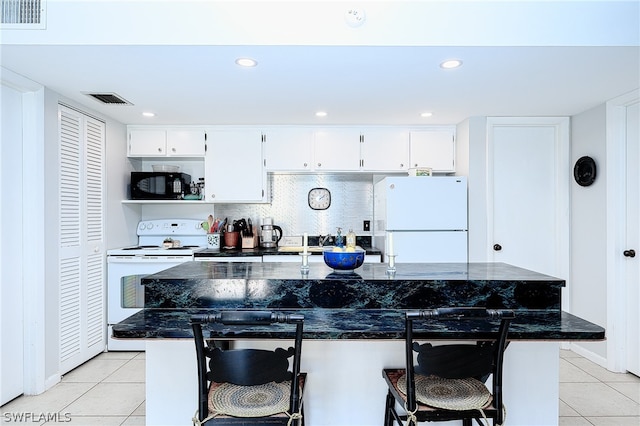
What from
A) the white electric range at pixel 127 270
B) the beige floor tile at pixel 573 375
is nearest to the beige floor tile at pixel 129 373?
the white electric range at pixel 127 270

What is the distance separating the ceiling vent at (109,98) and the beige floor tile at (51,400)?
7.28 feet

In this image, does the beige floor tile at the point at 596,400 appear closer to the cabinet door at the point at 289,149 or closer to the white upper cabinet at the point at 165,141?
the cabinet door at the point at 289,149

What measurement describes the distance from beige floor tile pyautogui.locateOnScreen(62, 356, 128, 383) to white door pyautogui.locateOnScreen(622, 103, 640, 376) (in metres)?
4.20

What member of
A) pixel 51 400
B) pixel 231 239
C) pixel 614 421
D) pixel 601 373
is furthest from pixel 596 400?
pixel 51 400

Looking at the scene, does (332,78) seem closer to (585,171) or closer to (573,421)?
(585,171)

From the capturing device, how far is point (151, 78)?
2.67 m

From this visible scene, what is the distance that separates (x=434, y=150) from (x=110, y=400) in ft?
11.6

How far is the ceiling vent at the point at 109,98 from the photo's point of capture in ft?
9.98

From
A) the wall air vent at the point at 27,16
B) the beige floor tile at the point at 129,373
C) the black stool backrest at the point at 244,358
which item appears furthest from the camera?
the beige floor tile at the point at 129,373

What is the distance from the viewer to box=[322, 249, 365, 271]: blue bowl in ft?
7.19

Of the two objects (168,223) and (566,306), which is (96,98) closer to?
(168,223)

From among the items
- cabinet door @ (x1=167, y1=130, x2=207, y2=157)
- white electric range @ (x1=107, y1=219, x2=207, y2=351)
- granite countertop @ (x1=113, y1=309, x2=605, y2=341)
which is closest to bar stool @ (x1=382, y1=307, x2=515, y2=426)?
granite countertop @ (x1=113, y1=309, x2=605, y2=341)

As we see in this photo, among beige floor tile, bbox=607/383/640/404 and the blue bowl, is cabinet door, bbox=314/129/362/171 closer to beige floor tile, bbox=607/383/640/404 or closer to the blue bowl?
the blue bowl

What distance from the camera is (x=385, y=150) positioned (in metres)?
4.05
